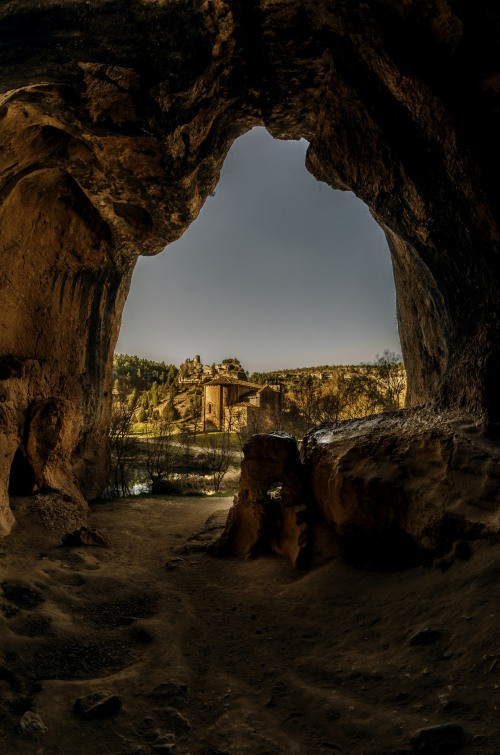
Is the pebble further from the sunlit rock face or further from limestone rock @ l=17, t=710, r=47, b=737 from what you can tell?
limestone rock @ l=17, t=710, r=47, b=737

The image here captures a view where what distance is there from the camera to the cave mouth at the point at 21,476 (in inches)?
363

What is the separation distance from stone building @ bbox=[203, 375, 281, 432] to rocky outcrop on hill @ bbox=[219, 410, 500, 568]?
1006 inches

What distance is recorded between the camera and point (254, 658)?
Result: 413 centimetres

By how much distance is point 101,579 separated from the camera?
614 centimetres

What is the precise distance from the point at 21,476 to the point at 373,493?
27.3ft

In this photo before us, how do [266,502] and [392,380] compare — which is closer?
[266,502]

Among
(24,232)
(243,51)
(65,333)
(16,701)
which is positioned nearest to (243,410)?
(65,333)

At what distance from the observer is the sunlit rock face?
533cm

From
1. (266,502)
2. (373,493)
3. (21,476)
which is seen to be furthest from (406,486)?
(21,476)

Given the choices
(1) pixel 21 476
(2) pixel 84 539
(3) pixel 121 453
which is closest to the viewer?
(2) pixel 84 539

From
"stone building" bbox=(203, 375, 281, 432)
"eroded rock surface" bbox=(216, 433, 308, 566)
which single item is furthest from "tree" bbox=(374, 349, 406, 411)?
"eroded rock surface" bbox=(216, 433, 308, 566)

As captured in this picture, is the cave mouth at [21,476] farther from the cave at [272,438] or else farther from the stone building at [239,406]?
the stone building at [239,406]

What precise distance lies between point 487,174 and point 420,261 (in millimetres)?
2303

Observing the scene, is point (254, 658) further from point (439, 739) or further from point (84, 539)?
point (84, 539)
